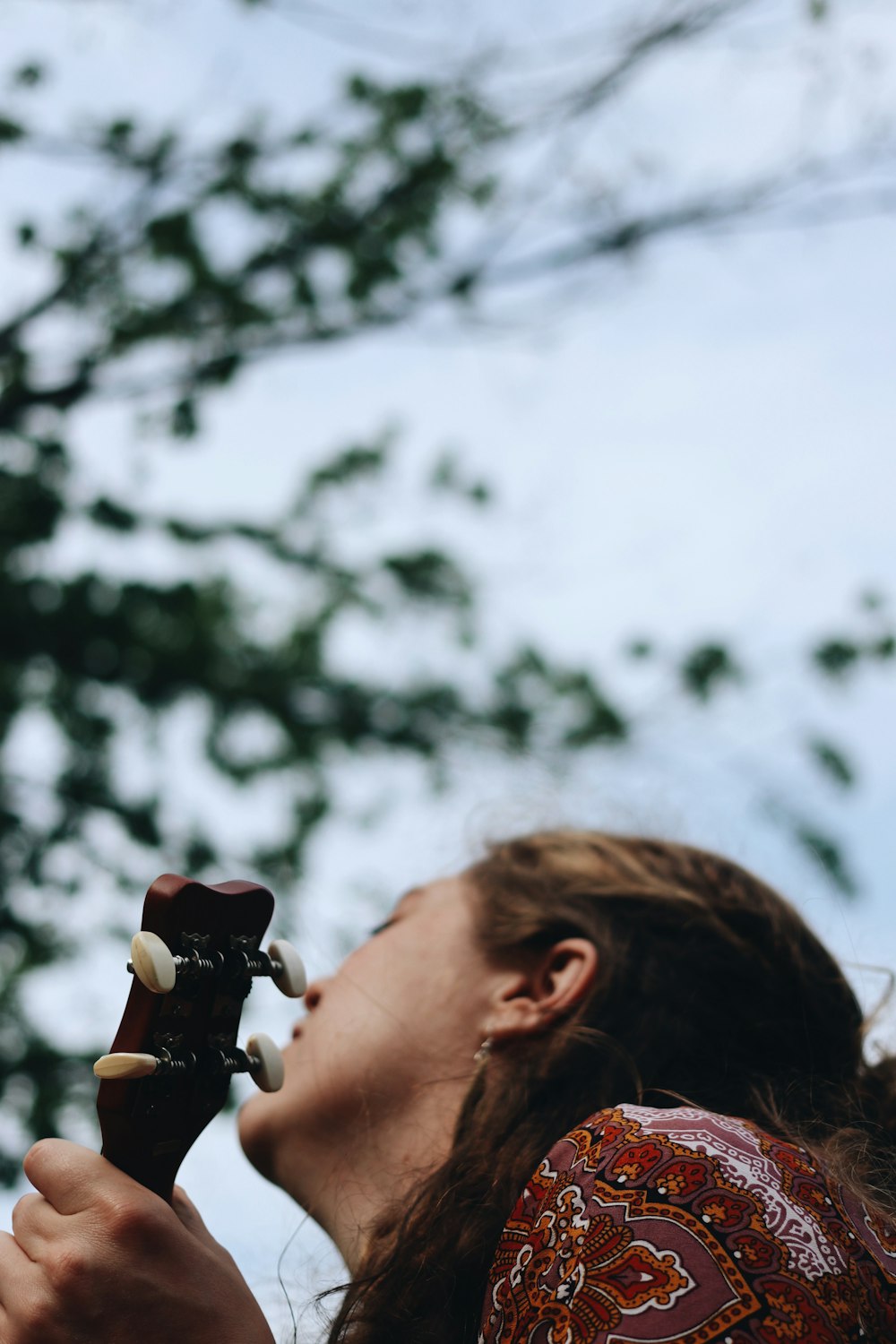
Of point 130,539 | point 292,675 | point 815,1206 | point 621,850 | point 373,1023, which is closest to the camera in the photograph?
point 815,1206

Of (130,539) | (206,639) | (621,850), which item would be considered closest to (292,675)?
(206,639)

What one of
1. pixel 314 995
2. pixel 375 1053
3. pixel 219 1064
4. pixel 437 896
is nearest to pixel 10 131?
pixel 437 896

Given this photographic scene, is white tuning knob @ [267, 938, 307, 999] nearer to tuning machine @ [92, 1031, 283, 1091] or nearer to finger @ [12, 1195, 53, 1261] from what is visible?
tuning machine @ [92, 1031, 283, 1091]

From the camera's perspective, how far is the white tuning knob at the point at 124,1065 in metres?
1.47

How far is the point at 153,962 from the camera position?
1446mm

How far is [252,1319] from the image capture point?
5.03 ft

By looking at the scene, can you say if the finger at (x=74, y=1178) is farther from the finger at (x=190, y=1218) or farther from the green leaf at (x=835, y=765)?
the green leaf at (x=835, y=765)

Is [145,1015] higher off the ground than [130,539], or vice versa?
[130,539]

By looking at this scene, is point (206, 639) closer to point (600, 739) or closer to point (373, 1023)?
point (600, 739)

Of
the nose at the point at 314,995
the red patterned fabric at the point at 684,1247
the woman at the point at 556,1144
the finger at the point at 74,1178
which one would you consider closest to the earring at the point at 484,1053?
the woman at the point at 556,1144

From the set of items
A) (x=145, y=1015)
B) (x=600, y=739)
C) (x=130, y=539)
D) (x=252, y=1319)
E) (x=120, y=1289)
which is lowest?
(x=600, y=739)

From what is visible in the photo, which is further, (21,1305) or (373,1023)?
(373,1023)

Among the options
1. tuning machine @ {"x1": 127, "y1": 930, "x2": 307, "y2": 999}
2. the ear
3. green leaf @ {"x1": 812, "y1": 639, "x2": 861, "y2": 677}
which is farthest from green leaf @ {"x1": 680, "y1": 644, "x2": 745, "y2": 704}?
tuning machine @ {"x1": 127, "y1": 930, "x2": 307, "y2": 999}

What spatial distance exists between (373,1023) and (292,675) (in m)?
3.85
